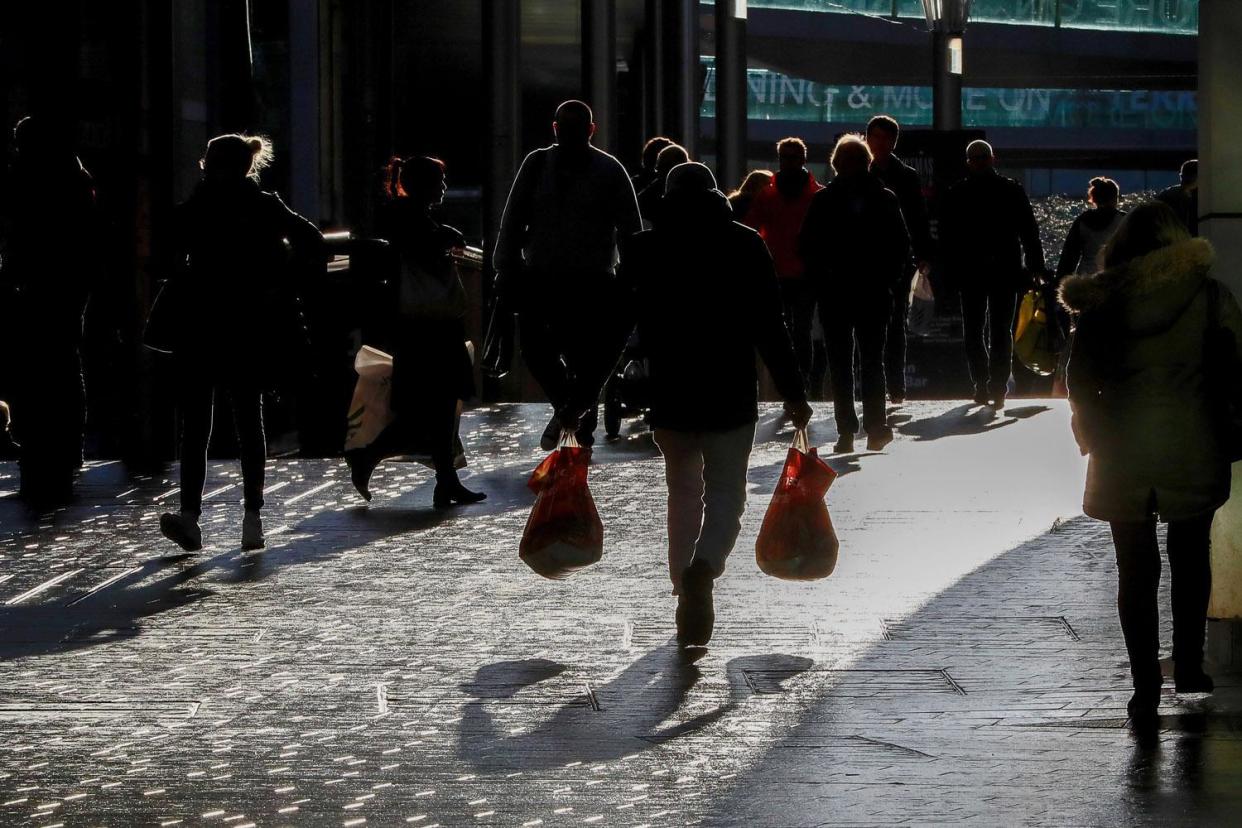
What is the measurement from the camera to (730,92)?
39.9m

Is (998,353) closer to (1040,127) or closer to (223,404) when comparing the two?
(223,404)

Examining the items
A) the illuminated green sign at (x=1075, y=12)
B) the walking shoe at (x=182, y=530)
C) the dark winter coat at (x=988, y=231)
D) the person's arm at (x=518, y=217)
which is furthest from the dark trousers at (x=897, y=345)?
the illuminated green sign at (x=1075, y=12)

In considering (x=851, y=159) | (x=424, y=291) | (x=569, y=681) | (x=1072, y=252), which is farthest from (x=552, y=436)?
(x=569, y=681)

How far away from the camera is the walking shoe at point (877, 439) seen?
43.5 ft

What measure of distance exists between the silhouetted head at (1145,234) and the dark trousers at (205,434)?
4241 mm

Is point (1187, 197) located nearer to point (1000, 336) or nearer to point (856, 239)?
point (1000, 336)

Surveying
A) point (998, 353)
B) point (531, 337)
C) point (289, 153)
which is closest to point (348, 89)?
point (289, 153)

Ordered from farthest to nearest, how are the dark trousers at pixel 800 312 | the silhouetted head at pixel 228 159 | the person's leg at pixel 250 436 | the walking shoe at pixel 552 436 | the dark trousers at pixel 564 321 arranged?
the dark trousers at pixel 800 312
the walking shoe at pixel 552 436
the dark trousers at pixel 564 321
the person's leg at pixel 250 436
the silhouetted head at pixel 228 159

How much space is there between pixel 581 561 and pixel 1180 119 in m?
63.6

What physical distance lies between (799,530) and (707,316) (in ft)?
2.48

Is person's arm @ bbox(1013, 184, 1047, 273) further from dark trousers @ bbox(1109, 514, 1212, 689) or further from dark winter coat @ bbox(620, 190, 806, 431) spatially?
dark trousers @ bbox(1109, 514, 1212, 689)

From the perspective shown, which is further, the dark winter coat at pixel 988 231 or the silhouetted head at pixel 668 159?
the dark winter coat at pixel 988 231

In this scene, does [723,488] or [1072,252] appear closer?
[723,488]

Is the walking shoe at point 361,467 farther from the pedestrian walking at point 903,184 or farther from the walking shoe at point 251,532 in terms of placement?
the pedestrian walking at point 903,184
